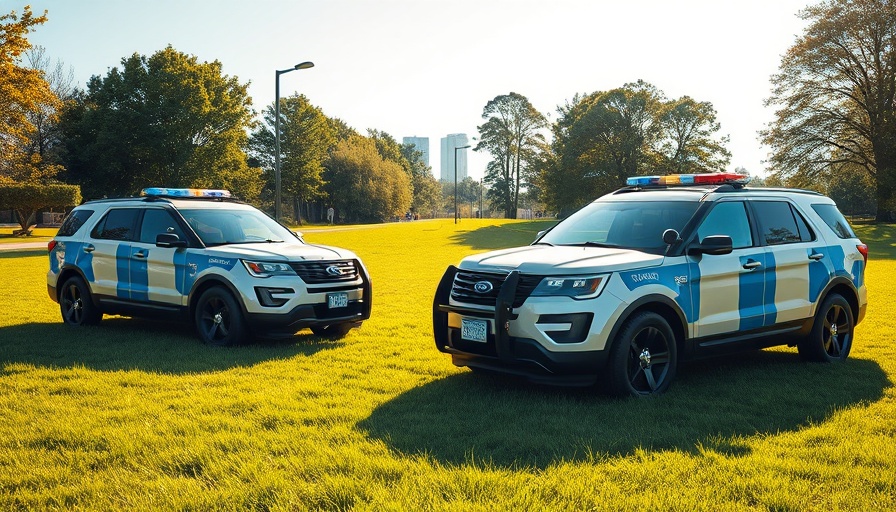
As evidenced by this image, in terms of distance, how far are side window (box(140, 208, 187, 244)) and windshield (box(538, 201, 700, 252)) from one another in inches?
202

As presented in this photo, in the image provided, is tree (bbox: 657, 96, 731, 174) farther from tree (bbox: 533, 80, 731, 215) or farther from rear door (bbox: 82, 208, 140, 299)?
rear door (bbox: 82, 208, 140, 299)

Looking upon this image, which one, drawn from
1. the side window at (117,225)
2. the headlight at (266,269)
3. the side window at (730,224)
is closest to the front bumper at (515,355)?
the side window at (730,224)

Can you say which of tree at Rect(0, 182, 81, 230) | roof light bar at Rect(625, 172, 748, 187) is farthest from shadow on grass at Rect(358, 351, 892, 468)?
tree at Rect(0, 182, 81, 230)

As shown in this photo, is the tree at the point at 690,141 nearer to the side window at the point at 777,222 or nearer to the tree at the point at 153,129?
the tree at the point at 153,129

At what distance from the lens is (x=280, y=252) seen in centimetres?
927

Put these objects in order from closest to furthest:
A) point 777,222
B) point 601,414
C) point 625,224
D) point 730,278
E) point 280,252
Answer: point 601,414, point 730,278, point 625,224, point 777,222, point 280,252

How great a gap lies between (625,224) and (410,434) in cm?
341

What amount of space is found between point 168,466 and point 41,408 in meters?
2.11

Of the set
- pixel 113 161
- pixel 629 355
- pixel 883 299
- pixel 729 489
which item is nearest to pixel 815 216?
pixel 629 355

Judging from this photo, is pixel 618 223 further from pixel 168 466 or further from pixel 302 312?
pixel 168 466

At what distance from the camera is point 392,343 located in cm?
949

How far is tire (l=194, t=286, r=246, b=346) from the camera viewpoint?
8.85 m

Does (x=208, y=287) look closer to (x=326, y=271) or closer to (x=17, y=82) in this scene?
(x=326, y=271)

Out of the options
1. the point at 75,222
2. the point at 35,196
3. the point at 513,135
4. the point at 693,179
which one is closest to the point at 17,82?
the point at 35,196
